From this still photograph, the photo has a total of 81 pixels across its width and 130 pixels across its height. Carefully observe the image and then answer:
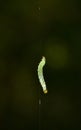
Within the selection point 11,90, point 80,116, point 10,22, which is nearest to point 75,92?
point 80,116

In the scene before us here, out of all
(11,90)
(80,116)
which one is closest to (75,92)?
(80,116)

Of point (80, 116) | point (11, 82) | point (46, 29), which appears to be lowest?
point (80, 116)

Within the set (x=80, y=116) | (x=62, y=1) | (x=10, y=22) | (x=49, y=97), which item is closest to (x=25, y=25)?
(x=10, y=22)

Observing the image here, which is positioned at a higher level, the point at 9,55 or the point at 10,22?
the point at 10,22

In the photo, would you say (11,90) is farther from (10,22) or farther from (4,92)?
(10,22)

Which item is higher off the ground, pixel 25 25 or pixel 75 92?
pixel 25 25

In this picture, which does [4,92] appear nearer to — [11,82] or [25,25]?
[11,82]
